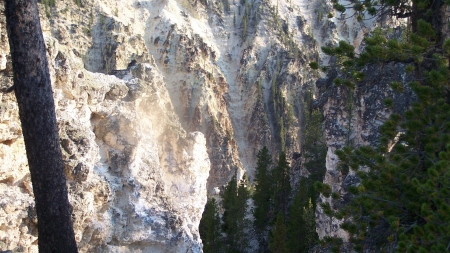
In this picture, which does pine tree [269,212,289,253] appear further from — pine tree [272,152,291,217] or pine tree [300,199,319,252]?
pine tree [272,152,291,217]

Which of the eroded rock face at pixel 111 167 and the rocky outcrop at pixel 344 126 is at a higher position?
the rocky outcrop at pixel 344 126

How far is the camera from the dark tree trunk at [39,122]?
465cm

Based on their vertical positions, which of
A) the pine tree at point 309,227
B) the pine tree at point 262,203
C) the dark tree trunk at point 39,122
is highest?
the pine tree at point 262,203

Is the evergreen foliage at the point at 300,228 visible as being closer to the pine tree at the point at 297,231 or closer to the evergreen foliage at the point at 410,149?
the pine tree at the point at 297,231

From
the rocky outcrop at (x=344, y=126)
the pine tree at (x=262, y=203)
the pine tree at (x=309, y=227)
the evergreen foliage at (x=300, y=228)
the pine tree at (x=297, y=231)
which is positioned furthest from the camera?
the pine tree at (x=262, y=203)

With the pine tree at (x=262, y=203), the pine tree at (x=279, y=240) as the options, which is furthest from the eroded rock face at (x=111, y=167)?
the pine tree at (x=262, y=203)

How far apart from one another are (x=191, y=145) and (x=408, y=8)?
41.9 feet

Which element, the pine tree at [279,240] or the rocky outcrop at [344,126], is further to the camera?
the pine tree at [279,240]

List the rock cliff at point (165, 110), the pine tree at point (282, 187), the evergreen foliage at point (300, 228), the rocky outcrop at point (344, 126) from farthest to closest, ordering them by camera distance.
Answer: the pine tree at point (282, 187)
the evergreen foliage at point (300, 228)
the rocky outcrop at point (344, 126)
the rock cliff at point (165, 110)

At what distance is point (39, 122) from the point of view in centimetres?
482

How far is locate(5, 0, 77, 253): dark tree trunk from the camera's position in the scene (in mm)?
4652

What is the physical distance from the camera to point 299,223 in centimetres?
2459

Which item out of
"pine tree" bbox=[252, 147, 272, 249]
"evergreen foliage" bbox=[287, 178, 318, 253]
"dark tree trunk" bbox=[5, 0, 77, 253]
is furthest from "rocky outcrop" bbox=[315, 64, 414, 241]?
"dark tree trunk" bbox=[5, 0, 77, 253]

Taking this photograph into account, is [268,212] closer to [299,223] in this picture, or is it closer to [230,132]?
[299,223]
